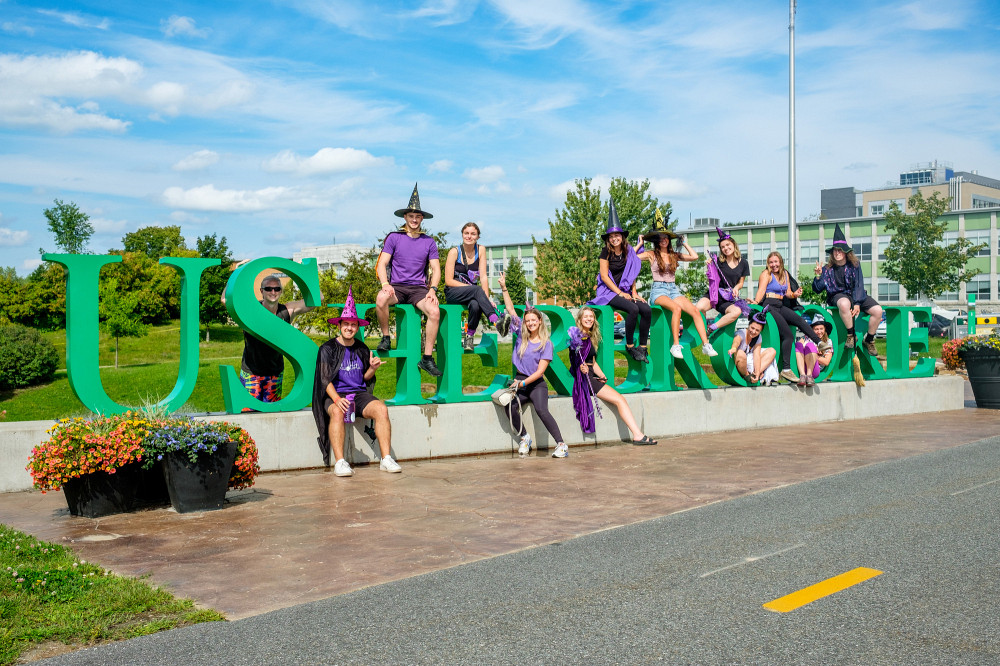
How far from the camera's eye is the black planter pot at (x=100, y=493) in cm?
751

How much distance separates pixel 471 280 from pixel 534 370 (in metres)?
1.45

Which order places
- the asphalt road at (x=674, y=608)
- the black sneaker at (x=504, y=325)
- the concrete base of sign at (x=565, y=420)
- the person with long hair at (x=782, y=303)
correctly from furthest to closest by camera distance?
the person with long hair at (x=782, y=303), the black sneaker at (x=504, y=325), the concrete base of sign at (x=565, y=420), the asphalt road at (x=674, y=608)

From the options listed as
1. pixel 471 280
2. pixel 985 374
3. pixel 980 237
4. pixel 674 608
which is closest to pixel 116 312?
pixel 471 280

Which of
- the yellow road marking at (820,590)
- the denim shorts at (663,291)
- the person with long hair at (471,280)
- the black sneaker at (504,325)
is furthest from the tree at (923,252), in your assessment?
the yellow road marking at (820,590)

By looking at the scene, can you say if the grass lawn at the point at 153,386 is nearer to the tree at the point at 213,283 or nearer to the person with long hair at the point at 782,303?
the person with long hair at the point at 782,303

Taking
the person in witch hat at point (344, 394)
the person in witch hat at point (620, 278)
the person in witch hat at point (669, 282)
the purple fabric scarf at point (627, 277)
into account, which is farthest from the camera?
the person in witch hat at point (669, 282)

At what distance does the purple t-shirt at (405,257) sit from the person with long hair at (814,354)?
7.32 metres

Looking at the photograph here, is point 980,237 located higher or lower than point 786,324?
higher

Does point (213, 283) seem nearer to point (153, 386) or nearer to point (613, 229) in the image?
point (153, 386)

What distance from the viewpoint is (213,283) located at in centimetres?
5628

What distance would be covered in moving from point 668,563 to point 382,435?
4.78 metres

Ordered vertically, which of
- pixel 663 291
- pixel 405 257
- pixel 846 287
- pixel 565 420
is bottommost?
pixel 565 420

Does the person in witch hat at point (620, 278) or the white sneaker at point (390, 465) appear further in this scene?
the person in witch hat at point (620, 278)

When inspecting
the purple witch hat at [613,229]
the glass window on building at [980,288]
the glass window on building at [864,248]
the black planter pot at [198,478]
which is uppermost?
the glass window on building at [864,248]
